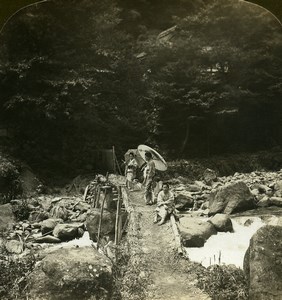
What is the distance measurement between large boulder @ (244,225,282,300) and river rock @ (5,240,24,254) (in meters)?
2.20

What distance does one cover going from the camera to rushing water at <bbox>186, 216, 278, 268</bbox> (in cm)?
438

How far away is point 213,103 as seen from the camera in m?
4.79

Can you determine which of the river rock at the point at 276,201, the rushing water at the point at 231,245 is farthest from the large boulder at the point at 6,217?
the river rock at the point at 276,201

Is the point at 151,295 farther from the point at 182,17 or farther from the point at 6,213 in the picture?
the point at 182,17

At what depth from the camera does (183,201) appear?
4738 millimetres

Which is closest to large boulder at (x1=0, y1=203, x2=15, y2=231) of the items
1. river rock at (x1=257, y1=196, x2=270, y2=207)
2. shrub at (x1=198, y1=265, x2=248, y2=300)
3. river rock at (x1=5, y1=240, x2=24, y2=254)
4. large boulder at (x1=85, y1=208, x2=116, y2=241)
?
river rock at (x1=5, y1=240, x2=24, y2=254)

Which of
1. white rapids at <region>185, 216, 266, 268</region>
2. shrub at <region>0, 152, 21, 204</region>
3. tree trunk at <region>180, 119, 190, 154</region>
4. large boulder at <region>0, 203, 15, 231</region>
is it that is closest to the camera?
white rapids at <region>185, 216, 266, 268</region>

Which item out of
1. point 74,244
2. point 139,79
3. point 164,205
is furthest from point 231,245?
point 139,79

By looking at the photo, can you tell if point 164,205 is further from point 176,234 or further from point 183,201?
point 176,234

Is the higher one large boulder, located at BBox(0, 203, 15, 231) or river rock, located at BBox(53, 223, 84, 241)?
large boulder, located at BBox(0, 203, 15, 231)

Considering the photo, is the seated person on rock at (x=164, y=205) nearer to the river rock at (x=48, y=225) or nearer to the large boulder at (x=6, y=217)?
the river rock at (x=48, y=225)

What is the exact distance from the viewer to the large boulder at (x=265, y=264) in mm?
4129

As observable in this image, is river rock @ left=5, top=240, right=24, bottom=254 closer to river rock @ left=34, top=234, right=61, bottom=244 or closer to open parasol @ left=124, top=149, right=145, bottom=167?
river rock @ left=34, top=234, right=61, bottom=244

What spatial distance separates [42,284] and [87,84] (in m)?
2.03
